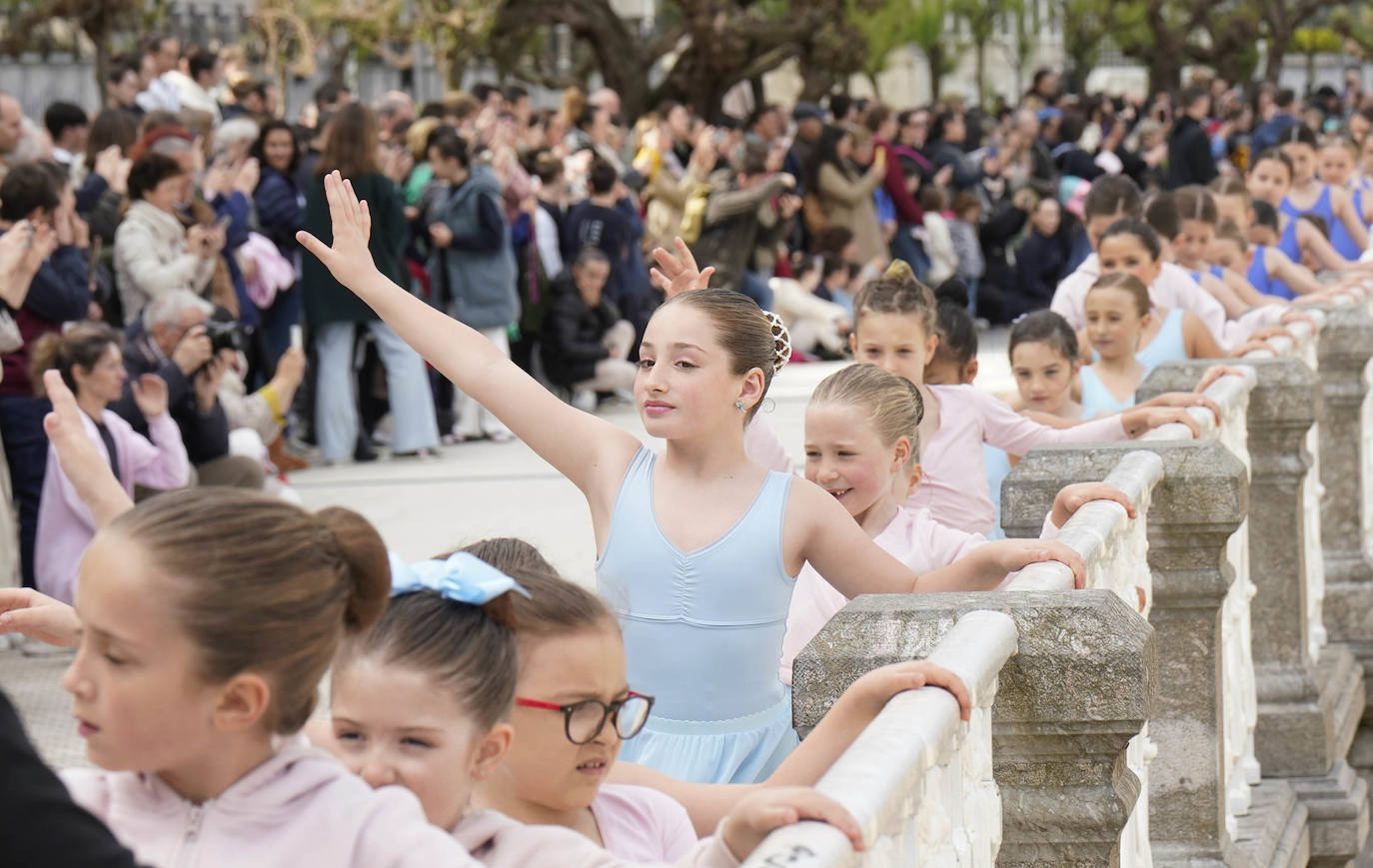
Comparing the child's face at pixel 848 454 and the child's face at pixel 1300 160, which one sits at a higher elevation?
the child's face at pixel 848 454

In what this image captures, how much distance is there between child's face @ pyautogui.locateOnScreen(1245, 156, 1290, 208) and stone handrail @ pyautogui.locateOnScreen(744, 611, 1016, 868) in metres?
9.37

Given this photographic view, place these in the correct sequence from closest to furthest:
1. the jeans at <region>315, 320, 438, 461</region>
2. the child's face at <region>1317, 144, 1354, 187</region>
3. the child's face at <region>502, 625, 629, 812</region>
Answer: the child's face at <region>502, 625, 629, 812</region>
the jeans at <region>315, 320, 438, 461</region>
the child's face at <region>1317, 144, 1354, 187</region>

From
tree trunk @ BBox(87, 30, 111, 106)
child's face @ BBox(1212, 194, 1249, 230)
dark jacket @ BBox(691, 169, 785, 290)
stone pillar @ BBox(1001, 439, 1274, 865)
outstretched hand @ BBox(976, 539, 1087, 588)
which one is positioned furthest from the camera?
tree trunk @ BBox(87, 30, 111, 106)

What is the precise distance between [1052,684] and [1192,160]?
1754 centimetres

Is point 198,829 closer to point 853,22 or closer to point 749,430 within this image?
point 749,430

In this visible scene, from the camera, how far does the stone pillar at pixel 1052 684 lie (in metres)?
3.16

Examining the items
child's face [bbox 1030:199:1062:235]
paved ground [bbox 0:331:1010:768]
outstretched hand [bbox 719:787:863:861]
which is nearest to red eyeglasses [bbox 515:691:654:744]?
outstretched hand [bbox 719:787:863:861]

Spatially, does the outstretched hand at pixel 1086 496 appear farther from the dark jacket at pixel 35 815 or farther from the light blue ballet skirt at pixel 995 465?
the dark jacket at pixel 35 815

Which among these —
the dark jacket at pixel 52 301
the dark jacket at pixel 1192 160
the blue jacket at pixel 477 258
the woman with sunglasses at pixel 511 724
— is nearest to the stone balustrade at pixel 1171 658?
the woman with sunglasses at pixel 511 724

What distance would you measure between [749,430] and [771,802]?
2.46 metres

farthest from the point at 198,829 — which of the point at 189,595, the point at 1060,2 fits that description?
the point at 1060,2

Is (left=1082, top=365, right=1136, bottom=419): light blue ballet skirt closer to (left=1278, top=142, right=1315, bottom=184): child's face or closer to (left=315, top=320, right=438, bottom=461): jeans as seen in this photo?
(left=315, top=320, right=438, bottom=461): jeans

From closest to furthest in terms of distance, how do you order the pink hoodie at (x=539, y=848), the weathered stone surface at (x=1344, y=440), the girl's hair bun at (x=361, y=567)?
1. the girl's hair bun at (x=361, y=567)
2. the pink hoodie at (x=539, y=848)
3. the weathered stone surface at (x=1344, y=440)

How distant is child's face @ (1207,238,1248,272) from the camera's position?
9.23 metres
